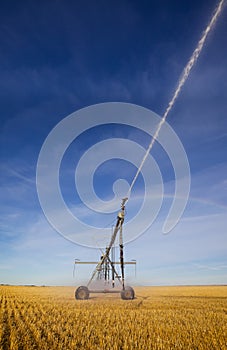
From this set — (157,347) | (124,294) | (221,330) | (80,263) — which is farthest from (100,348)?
(80,263)

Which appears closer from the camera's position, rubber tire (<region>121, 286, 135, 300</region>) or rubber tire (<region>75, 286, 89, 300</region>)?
rubber tire (<region>121, 286, 135, 300</region>)

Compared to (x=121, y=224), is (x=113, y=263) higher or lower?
lower

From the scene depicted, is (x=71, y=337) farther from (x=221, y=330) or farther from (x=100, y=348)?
(x=221, y=330)

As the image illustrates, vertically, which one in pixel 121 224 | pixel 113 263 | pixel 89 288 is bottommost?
pixel 89 288

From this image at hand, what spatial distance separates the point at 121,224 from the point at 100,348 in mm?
18260

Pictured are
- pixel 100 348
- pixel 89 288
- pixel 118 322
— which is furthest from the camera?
pixel 89 288

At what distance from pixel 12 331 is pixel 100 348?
3.55m

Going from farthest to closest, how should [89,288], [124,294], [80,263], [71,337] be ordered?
[80,263], [89,288], [124,294], [71,337]

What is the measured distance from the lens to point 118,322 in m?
11.2

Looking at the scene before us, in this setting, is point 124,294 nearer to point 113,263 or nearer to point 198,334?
point 113,263

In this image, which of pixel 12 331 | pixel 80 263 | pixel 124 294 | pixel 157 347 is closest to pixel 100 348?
Result: pixel 157 347

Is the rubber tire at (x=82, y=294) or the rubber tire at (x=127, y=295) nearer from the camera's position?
the rubber tire at (x=127, y=295)

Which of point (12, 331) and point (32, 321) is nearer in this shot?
point (12, 331)

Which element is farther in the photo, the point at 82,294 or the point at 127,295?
the point at 82,294
